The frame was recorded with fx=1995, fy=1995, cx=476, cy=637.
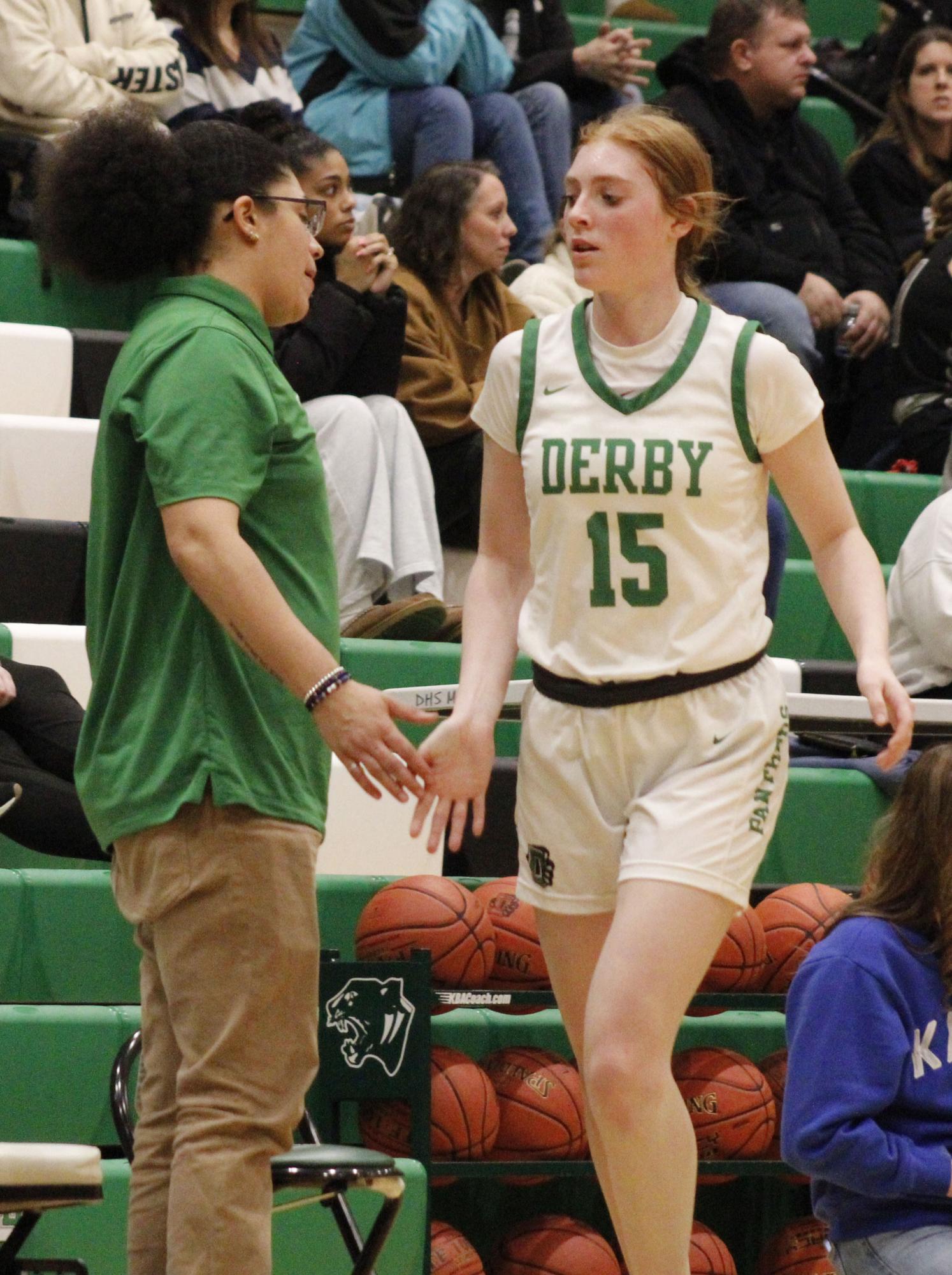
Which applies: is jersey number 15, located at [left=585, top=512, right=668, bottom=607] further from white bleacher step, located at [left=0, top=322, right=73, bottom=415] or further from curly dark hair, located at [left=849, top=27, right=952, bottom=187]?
curly dark hair, located at [left=849, top=27, right=952, bottom=187]

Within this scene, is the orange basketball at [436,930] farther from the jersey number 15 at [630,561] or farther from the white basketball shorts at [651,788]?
the jersey number 15 at [630,561]

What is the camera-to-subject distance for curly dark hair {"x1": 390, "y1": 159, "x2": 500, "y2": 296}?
5312mm

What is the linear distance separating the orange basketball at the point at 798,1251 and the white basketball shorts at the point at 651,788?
1.44 metres

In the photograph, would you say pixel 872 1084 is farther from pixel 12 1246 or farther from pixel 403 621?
pixel 403 621

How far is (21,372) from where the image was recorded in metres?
4.92

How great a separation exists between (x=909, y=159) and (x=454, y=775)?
506 centimetres

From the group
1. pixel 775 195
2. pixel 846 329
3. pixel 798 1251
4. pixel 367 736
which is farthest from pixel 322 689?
pixel 775 195

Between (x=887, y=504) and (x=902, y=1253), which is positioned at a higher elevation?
(x=887, y=504)

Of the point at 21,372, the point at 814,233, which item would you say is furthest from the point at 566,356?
the point at 814,233

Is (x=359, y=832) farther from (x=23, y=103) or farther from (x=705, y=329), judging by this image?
(x=23, y=103)

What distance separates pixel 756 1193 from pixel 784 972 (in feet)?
1.88

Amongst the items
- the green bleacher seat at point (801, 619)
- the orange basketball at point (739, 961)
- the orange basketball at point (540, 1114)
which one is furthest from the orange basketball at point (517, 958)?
the green bleacher seat at point (801, 619)

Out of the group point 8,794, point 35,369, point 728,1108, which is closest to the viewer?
point 8,794

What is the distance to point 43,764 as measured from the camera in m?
3.64
